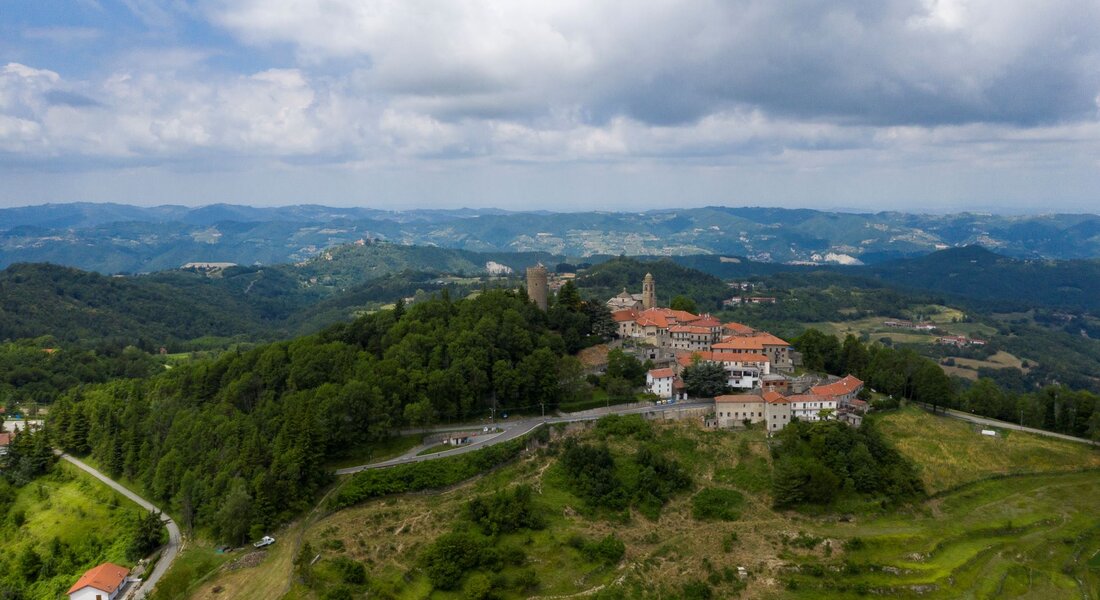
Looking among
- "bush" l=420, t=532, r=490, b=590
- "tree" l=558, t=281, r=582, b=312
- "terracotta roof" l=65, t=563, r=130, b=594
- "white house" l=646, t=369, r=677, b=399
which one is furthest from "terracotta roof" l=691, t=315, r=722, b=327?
"terracotta roof" l=65, t=563, r=130, b=594

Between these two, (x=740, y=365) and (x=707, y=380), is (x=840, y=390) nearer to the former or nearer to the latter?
(x=740, y=365)

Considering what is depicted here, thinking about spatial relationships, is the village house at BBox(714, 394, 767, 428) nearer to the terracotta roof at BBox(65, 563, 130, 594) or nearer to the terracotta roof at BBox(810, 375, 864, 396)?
the terracotta roof at BBox(810, 375, 864, 396)

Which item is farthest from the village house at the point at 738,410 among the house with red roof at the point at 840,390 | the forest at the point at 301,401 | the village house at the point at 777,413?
the forest at the point at 301,401

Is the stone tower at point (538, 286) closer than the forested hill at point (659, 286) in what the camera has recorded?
Yes

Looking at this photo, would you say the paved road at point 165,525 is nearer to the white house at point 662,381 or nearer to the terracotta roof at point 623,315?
the white house at point 662,381

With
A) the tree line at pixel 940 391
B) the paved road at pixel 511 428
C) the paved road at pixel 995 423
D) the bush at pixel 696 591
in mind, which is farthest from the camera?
the tree line at pixel 940 391

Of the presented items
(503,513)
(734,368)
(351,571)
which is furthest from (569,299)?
(351,571)
